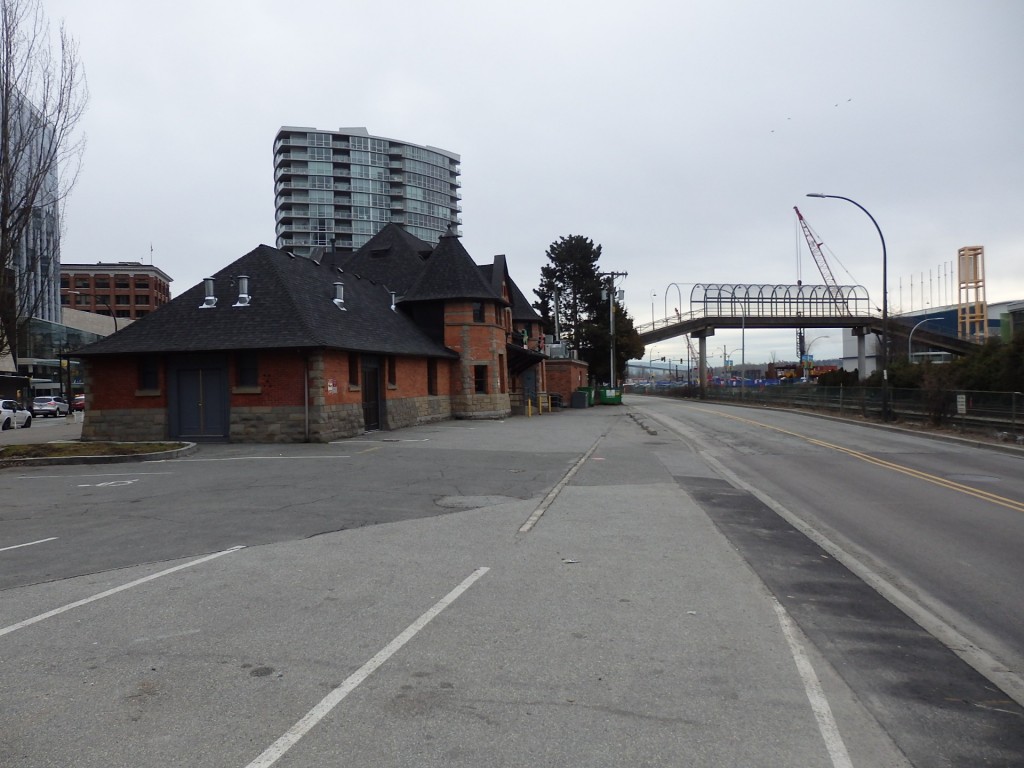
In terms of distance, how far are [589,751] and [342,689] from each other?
5.09ft

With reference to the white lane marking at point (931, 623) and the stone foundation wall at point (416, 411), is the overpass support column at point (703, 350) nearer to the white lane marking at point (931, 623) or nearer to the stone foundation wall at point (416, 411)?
the stone foundation wall at point (416, 411)

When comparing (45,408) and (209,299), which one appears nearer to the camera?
(209,299)

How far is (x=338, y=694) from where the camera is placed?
Answer: 4305 millimetres

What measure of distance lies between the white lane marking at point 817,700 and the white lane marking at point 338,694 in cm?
261

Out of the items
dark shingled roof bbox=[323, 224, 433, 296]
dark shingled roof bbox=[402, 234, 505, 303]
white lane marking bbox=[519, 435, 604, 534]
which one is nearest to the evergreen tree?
dark shingled roof bbox=[323, 224, 433, 296]

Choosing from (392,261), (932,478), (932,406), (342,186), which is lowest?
(932,478)

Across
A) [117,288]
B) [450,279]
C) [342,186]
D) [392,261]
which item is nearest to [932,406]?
[450,279]

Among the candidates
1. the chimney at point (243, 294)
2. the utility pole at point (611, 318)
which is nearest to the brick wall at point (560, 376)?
the utility pole at point (611, 318)

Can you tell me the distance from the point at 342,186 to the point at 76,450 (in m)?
94.9

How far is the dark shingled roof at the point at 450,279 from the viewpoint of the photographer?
36812 mm

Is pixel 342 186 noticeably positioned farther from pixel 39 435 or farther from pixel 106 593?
pixel 106 593

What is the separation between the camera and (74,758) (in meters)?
3.61

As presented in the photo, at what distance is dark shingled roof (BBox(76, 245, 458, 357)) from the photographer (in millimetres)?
23203

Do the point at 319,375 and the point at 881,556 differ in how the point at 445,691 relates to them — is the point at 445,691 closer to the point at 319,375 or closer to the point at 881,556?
the point at 881,556
